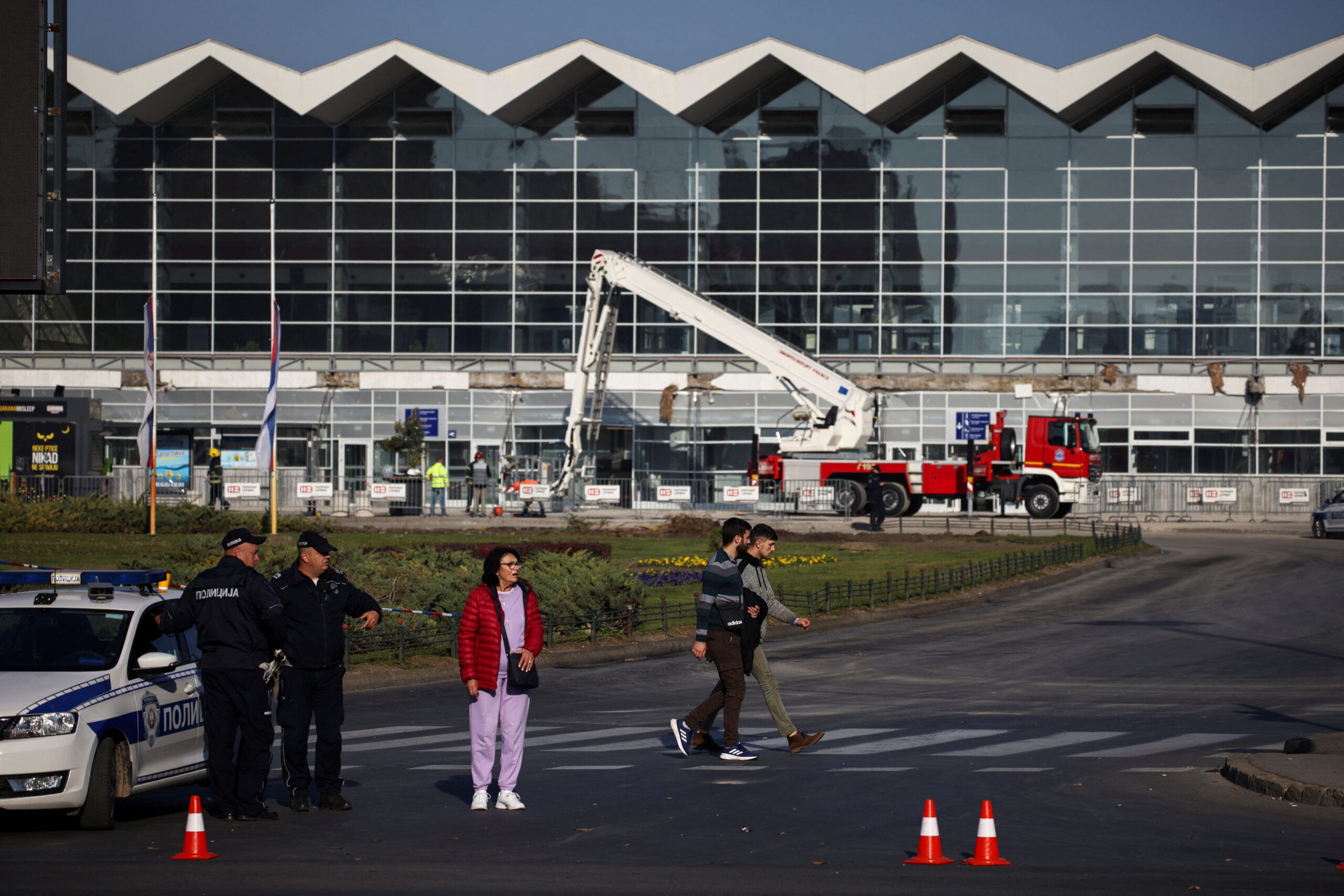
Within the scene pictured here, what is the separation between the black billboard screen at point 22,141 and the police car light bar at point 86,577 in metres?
3.38

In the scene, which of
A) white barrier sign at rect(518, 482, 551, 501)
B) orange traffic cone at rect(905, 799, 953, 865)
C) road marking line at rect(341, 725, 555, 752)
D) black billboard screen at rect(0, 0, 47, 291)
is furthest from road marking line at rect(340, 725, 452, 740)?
white barrier sign at rect(518, 482, 551, 501)

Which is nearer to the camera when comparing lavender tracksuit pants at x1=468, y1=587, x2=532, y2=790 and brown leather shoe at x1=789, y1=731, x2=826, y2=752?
lavender tracksuit pants at x1=468, y1=587, x2=532, y2=790

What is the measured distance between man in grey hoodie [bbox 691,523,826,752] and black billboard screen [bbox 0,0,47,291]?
6391mm

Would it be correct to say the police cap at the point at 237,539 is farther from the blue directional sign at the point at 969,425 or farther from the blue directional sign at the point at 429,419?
the blue directional sign at the point at 429,419

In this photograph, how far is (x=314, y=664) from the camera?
31.2 ft

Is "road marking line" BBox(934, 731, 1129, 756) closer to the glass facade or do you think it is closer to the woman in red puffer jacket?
the woman in red puffer jacket

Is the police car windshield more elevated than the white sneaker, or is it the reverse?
the police car windshield

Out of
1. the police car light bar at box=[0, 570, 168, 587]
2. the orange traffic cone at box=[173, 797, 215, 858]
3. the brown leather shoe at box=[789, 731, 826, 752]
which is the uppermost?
the police car light bar at box=[0, 570, 168, 587]

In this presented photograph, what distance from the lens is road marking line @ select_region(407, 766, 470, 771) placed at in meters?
11.5

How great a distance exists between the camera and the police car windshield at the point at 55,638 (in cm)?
948

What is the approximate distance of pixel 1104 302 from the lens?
58.7m

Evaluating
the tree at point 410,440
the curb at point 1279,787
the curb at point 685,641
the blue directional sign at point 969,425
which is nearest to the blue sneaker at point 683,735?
the curb at point 1279,787

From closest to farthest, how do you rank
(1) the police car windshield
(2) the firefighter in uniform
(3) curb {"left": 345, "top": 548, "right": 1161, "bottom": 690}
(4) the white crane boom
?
(1) the police car windshield < (3) curb {"left": 345, "top": 548, "right": 1161, "bottom": 690} < (2) the firefighter in uniform < (4) the white crane boom

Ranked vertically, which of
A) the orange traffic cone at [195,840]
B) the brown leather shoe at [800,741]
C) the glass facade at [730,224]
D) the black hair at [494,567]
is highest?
the glass facade at [730,224]
